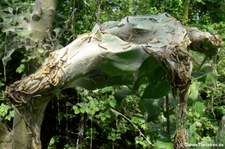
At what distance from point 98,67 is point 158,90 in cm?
11

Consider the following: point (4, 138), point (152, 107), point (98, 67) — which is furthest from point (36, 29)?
point (98, 67)

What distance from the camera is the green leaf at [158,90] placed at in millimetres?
588

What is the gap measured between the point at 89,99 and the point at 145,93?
3.80ft

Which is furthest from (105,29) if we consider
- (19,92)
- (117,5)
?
(117,5)

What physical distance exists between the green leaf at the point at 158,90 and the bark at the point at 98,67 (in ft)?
0.12

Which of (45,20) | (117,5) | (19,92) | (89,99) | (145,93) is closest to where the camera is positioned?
(19,92)

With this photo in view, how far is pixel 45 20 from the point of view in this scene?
1.31 meters

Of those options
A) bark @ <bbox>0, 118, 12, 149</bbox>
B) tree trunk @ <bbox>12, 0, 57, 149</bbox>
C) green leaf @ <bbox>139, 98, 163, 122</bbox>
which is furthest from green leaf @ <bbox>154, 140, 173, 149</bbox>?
bark @ <bbox>0, 118, 12, 149</bbox>

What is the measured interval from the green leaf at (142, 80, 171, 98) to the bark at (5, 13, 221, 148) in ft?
0.12

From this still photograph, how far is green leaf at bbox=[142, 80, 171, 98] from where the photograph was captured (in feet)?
1.93

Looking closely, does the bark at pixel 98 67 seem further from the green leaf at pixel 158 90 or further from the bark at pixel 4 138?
the bark at pixel 4 138

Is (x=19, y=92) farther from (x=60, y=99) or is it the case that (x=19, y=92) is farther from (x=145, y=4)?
(x=145, y=4)

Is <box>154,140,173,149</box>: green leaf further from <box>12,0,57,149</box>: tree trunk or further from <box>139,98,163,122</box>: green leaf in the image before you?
<box>12,0,57,149</box>: tree trunk

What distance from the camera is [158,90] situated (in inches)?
23.5
